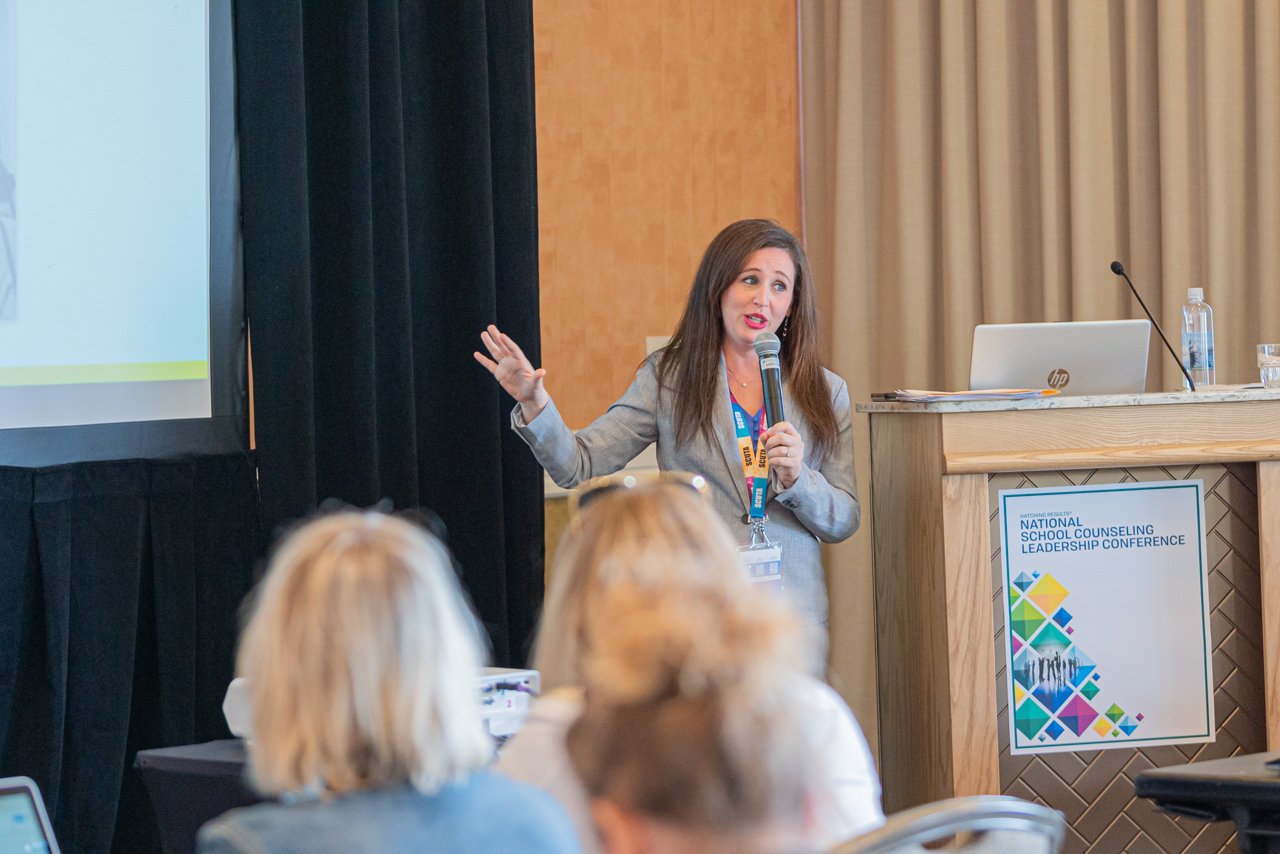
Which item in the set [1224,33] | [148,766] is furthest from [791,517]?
[1224,33]

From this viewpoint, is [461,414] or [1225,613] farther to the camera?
[461,414]

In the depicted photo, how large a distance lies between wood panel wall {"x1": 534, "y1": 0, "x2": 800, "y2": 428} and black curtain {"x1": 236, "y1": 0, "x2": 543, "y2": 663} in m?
0.51

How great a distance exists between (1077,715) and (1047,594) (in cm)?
26

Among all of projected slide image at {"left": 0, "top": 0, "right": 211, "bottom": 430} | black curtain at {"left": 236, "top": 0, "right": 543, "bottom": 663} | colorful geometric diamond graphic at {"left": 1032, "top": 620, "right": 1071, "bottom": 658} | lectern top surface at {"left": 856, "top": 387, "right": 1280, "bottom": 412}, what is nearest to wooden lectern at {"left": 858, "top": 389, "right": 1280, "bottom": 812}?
lectern top surface at {"left": 856, "top": 387, "right": 1280, "bottom": 412}

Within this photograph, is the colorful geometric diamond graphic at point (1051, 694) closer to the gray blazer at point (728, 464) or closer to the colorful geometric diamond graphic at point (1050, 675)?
the colorful geometric diamond graphic at point (1050, 675)

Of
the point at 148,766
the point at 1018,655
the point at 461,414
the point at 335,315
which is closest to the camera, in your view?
the point at 148,766

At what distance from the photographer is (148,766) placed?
2.21 meters

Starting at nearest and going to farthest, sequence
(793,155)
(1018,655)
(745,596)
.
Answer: (745,596)
(1018,655)
(793,155)

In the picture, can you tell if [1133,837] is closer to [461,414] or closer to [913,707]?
[913,707]

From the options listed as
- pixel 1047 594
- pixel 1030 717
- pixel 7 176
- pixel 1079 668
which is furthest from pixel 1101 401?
pixel 7 176

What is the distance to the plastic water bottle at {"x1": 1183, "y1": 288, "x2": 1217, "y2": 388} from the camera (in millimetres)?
3250

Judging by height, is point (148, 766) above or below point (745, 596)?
below

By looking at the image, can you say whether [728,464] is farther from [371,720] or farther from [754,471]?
[371,720]

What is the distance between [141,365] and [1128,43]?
3105 millimetres
